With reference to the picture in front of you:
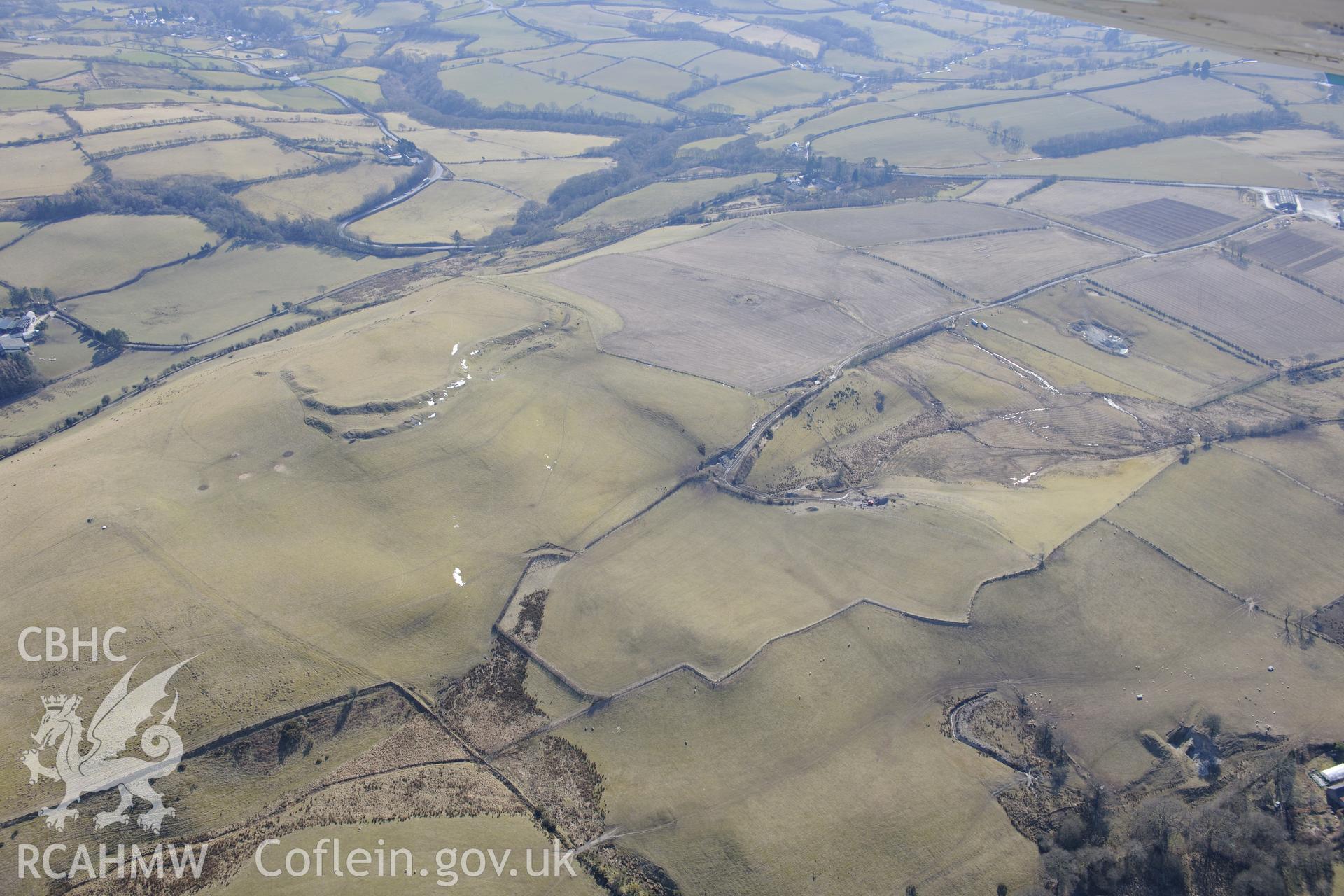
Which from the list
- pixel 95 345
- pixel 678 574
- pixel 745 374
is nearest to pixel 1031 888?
pixel 678 574

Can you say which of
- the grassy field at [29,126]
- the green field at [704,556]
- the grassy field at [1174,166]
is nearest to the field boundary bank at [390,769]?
the green field at [704,556]

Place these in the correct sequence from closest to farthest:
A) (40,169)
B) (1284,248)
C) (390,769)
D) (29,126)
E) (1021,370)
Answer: (390,769) → (1021,370) → (1284,248) → (40,169) → (29,126)

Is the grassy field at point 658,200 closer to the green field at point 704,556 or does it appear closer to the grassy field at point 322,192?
the green field at point 704,556

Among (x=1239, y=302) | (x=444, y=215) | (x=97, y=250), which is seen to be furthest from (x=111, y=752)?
(x=1239, y=302)

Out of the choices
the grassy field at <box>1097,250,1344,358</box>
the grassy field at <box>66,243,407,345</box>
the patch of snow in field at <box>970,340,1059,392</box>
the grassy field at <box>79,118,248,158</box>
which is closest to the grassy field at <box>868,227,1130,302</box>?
the grassy field at <box>1097,250,1344,358</box>

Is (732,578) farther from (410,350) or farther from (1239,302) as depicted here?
(1239,302)

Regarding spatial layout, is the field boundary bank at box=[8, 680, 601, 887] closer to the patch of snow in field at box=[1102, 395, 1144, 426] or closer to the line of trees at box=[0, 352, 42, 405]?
the line of trees at box=[0, 352, 42, 405]
